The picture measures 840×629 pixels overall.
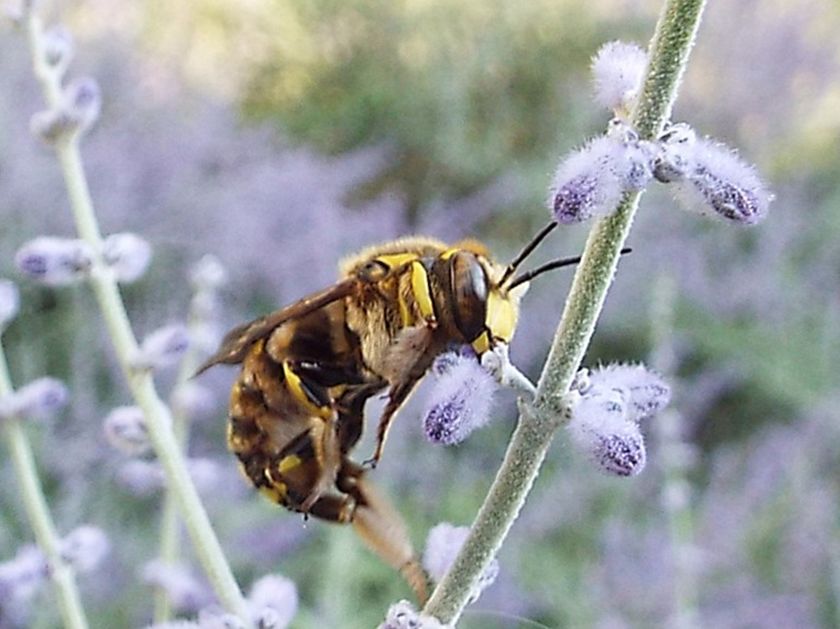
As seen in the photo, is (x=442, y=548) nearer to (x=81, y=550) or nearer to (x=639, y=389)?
(x=639, y=389)

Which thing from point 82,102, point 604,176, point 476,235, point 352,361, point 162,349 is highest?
point 476,235

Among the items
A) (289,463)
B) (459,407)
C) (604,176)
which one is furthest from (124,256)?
(604,176)

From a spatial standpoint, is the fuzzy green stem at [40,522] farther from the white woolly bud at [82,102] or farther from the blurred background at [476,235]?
the blurred background at [476,235]

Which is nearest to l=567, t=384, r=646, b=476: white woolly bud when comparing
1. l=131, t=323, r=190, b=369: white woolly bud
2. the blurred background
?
l=131, t=323, r=190, b=369: white woolly bud

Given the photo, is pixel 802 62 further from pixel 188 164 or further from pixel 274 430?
pixel 274 430

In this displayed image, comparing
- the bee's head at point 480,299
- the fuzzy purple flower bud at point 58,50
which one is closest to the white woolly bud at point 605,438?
the bee's head at point 480,299

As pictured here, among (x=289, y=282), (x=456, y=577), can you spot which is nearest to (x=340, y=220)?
(x=289, y=282)
